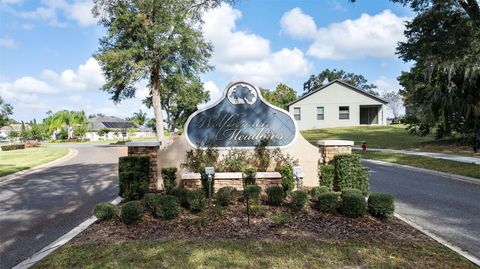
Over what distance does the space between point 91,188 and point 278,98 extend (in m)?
48.3

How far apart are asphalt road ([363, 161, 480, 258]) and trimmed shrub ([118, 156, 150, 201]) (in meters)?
5.22

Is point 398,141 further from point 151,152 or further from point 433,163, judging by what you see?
point 151,152

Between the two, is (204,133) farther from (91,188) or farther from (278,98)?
(278,98)

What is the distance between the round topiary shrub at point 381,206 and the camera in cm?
590

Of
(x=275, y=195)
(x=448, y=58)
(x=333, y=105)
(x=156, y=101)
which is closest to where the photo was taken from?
(x=275, y=195)

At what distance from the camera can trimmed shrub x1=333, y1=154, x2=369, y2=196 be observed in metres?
7.75

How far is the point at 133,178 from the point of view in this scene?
769cm

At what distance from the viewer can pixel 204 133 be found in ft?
28.3

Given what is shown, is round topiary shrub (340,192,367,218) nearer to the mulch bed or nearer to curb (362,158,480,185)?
the mulch bed

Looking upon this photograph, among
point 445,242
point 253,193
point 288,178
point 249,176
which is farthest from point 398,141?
point 445,242

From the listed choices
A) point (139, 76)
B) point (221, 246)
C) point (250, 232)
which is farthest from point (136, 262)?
point (139, 76)

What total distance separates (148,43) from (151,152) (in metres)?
16.7

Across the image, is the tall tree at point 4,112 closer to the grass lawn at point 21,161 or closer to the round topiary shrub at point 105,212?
the grass lawn at point 21,161

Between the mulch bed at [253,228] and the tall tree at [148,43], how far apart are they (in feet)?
55.1
